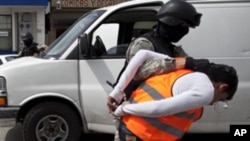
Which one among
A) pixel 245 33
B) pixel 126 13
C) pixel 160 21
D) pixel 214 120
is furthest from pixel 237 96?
pixel 160 21

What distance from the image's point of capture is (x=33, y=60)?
5.74m

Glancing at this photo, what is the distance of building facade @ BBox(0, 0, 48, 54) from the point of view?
62.4ft

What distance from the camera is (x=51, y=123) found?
18.4 feet

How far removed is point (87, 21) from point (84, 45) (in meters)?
0.51

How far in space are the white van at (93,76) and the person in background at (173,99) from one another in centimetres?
329

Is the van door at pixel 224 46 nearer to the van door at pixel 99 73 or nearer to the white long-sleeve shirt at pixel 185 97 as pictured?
the van door at pixel 99 73

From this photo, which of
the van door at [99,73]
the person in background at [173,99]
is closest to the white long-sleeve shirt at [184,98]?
the person in background at [173,99]

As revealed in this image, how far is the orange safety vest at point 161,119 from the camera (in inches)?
82.2

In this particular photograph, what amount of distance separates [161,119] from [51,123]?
12.1ft

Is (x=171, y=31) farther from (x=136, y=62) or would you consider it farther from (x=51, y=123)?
(x=51, y=123)

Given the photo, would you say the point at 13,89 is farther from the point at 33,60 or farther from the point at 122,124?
the point at 122,124

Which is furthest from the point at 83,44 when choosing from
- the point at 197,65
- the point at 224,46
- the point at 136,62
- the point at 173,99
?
the point at 173,99

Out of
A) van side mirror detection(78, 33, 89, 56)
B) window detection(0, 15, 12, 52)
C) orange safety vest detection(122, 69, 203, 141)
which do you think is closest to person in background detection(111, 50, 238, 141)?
orange safety vest detection(122, 69, 203, 141)

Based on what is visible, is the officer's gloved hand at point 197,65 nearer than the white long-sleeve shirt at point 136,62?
Yes
